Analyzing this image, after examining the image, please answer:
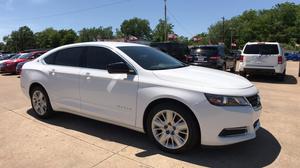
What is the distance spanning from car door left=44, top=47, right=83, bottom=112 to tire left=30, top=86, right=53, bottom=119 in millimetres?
217

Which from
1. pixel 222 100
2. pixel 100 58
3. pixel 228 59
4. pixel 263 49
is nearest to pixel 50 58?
pixel 100 58

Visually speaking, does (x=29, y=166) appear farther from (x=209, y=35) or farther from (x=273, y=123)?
(x=209, y=35)

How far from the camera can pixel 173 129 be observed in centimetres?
387

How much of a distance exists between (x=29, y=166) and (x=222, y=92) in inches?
109

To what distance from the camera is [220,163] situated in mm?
3637

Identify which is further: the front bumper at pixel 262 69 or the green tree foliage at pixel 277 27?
the green tree foliage at pixel 277 27

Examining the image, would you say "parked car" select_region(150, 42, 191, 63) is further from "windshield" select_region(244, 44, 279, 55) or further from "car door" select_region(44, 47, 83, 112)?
"car door" select_region(44, 47, 83, 112)

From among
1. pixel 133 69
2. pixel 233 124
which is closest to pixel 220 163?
pixel 233 124

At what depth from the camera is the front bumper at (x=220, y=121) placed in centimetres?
352

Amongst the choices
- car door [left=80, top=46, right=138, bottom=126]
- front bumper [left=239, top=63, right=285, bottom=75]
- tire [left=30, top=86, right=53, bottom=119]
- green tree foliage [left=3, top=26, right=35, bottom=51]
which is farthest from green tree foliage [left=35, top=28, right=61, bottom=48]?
car door [left=80, top=46, right=138, bottom=126]

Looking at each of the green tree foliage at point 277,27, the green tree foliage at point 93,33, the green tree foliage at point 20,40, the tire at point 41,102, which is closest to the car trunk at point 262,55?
the tire at point 41,102

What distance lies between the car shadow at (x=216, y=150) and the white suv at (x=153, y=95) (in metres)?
0.22

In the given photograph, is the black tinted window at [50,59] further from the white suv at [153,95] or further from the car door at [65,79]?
the white suv at [153,95]

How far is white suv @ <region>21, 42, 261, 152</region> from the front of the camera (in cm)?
359
